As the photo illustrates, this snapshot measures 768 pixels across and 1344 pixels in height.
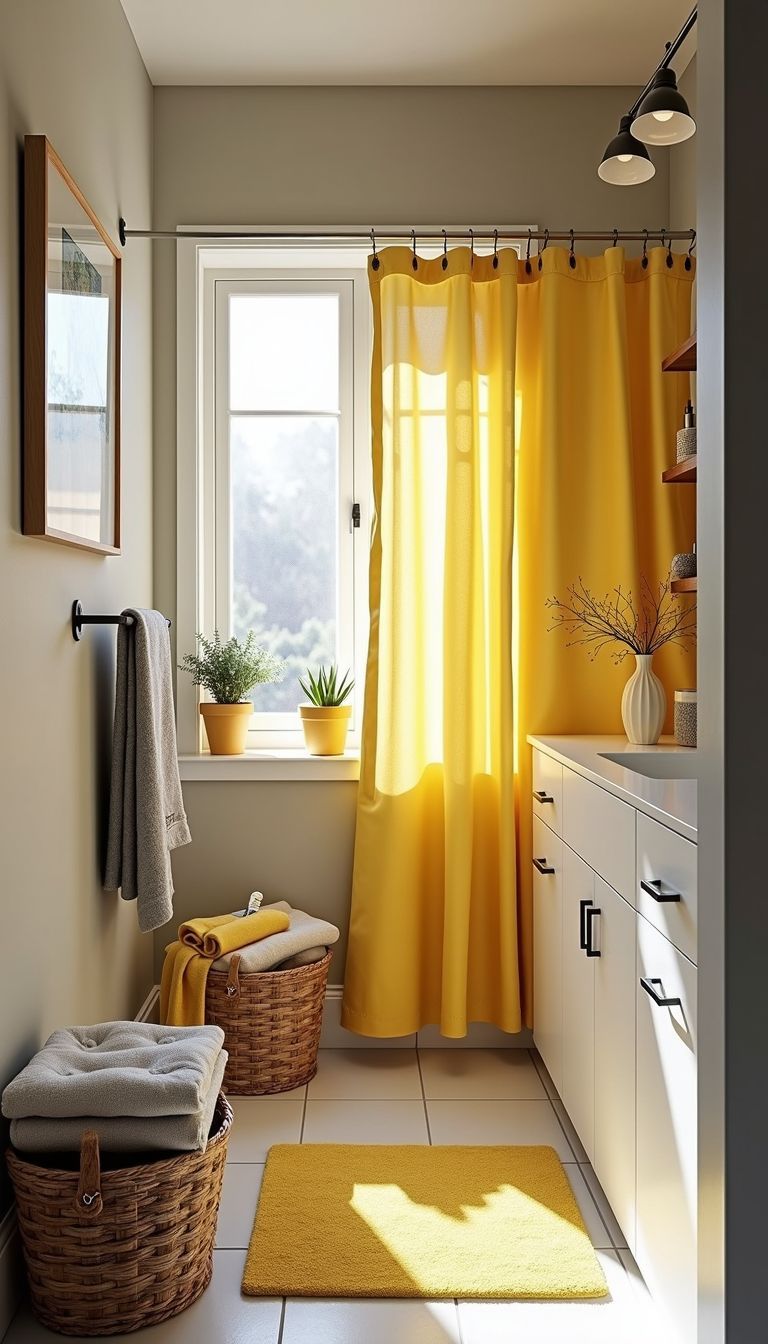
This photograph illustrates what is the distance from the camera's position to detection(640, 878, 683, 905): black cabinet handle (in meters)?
1.66

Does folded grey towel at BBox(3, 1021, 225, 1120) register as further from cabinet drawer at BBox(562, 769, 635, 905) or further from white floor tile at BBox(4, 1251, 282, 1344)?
cabinet drawer at BBox(562, 769, 635, 905)

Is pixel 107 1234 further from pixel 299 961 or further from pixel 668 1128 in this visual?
pixel 299 961

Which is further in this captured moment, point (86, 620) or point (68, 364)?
point (86, 620)

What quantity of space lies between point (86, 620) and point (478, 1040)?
5.55ft

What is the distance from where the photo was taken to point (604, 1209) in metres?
2.24

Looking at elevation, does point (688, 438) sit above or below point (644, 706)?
above

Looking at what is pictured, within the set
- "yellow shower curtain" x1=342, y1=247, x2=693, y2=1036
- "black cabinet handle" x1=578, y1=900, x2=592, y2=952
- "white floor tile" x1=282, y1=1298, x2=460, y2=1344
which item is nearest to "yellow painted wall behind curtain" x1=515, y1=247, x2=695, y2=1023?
"yellow shower curtain" x1=342, y1=247, x2=693, y2=1036

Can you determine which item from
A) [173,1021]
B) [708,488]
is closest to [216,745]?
[173,1021]

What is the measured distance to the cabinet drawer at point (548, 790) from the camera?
2635mm

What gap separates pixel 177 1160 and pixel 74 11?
2.22m

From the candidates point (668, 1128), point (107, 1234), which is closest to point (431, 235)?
point (668, 1128)

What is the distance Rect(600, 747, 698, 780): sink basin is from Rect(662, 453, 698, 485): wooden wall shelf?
691 mm

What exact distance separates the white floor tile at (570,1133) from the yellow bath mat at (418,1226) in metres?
0.07

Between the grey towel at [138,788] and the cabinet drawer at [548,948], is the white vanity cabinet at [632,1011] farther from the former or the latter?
the grey towel at [138,788]
